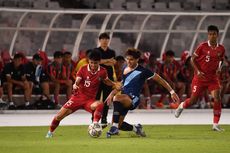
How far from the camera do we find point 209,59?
2055cm

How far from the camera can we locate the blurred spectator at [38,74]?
29.8m

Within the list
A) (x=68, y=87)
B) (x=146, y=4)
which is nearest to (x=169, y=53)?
(x=68, y=87)

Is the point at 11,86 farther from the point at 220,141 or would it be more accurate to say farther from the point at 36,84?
the point at 220,141

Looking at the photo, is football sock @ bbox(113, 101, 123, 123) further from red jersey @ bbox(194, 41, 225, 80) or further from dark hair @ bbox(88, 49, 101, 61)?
red jersey @ bbox(194, 41, 225, 80)

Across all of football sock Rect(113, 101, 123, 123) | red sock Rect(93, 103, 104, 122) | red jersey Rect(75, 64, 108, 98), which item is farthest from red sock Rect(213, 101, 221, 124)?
red sock Rect(93, 103, 104, 122)

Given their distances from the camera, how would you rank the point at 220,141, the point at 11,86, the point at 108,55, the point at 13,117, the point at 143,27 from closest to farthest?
the point at 220,141
the point at 108,55
the point at 13,117
the point at 11,86
the point at 143,27

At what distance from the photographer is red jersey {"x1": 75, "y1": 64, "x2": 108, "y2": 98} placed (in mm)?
17531

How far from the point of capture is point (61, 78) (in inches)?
1192

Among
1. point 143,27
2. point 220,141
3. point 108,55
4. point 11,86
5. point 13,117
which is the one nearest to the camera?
Answer: point 220,141

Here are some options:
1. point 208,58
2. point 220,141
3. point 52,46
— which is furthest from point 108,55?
point 52,46

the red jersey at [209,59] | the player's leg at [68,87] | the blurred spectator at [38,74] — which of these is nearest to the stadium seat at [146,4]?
the player's leg at [68,87]

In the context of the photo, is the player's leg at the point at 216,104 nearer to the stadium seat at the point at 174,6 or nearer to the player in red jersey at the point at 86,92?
the player in red jersey at the point at 86,92

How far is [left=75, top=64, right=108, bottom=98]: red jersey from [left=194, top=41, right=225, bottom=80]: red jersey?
3.70 m

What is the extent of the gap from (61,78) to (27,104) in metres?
1.49
